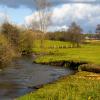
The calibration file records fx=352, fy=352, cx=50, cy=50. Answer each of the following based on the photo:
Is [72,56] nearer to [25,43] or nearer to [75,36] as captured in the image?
[25,43]

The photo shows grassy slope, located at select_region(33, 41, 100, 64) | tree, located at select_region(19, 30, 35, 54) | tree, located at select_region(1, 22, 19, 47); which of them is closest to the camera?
grassy slope, located at select_region(33, 41, 100, 64)

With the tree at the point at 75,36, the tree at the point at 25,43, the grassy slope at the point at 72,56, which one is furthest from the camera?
the tree at the point at 75,36

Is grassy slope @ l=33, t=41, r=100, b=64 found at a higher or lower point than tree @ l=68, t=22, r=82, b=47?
lower

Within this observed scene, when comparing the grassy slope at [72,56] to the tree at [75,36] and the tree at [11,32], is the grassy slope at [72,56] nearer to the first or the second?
the tree at [11,32]

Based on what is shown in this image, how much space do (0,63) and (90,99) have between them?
3626 cm

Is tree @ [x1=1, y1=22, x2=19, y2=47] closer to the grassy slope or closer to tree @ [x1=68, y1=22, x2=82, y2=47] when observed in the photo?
the grassy slope

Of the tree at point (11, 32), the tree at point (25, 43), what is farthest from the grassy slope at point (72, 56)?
the tree at point (11, 32)

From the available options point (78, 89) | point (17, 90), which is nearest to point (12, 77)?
point (17, 90)

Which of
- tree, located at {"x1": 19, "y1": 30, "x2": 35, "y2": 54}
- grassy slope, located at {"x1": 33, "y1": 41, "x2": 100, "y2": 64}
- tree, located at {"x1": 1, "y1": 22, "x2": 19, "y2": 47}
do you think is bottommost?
grassy slope, located at {"x1": 33, "y1": 41, "x2": 100, "y2": 64}

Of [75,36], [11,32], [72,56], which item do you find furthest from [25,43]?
[75,36]

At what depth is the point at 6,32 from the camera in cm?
10806

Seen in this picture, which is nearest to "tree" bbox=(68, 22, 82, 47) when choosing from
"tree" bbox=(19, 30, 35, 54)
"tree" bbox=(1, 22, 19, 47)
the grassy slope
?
"tree" bbox=(19, 30, 35, 54)

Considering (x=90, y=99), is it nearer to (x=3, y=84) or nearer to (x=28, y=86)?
(x=28, y=86)

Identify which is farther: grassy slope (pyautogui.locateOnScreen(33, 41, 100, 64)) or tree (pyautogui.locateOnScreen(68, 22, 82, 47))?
tree (pyautogui.locateOnScreen(68, 22, 82, 47))
